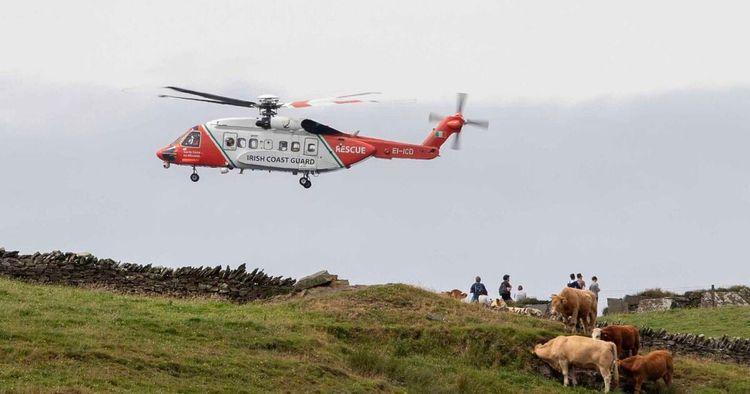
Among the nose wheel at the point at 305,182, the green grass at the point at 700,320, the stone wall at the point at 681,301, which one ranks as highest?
the nose wheel at the point at 305,182

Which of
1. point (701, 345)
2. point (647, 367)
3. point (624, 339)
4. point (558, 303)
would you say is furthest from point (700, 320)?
point (647, 367)

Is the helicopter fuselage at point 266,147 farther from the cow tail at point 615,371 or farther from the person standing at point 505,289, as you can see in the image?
the cow tail at point 615,371

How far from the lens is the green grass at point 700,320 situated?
4838 cm

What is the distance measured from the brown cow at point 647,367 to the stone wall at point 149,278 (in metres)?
11.4

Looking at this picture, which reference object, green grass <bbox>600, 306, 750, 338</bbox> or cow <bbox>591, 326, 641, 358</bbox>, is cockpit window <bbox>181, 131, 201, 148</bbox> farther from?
cow <bbox>591, 326, 641, 358</bbox>

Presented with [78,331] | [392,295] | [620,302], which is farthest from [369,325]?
[620,302]

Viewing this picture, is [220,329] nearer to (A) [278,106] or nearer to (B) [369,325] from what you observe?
(B) [369,325]

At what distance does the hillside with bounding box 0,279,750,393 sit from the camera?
94.8 feet

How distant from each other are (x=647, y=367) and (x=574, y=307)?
13.0 feet

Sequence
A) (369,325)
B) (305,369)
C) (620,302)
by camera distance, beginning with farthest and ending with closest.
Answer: (620,302), (369,325), (305,369)

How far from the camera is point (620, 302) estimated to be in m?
58.1

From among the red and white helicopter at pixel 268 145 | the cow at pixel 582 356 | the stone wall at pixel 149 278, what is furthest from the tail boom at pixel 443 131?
the cow at pixel 582 356

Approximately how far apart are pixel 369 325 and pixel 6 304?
9630 millimetres

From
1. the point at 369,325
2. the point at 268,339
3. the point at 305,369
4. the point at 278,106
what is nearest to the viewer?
the point at 305,369
